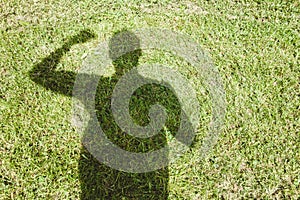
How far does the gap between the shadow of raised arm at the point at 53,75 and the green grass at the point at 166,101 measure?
2cm

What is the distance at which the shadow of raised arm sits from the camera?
4680mm

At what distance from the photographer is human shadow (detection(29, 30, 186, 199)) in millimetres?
3963

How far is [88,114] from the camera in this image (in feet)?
14.7

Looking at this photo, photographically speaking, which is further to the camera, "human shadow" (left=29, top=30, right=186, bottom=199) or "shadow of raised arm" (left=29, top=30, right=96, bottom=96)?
"shadow of raised arm" (left=29, top=30, right=96, bottom=96)

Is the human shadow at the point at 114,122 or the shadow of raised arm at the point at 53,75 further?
the shadow of raised arm at the point at 53,75

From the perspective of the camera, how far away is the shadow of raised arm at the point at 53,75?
468cm

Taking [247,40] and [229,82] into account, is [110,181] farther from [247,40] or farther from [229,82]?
[247,40]

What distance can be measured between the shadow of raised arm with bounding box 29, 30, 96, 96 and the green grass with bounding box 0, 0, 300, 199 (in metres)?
0.02

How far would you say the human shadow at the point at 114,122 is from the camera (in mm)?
3963

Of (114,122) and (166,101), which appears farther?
(166,101)

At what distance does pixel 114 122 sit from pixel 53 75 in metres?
1.23

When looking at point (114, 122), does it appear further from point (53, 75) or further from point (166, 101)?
point (53, 75)

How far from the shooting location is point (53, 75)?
4.79 m

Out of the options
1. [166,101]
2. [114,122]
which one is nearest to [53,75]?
[114,122]
